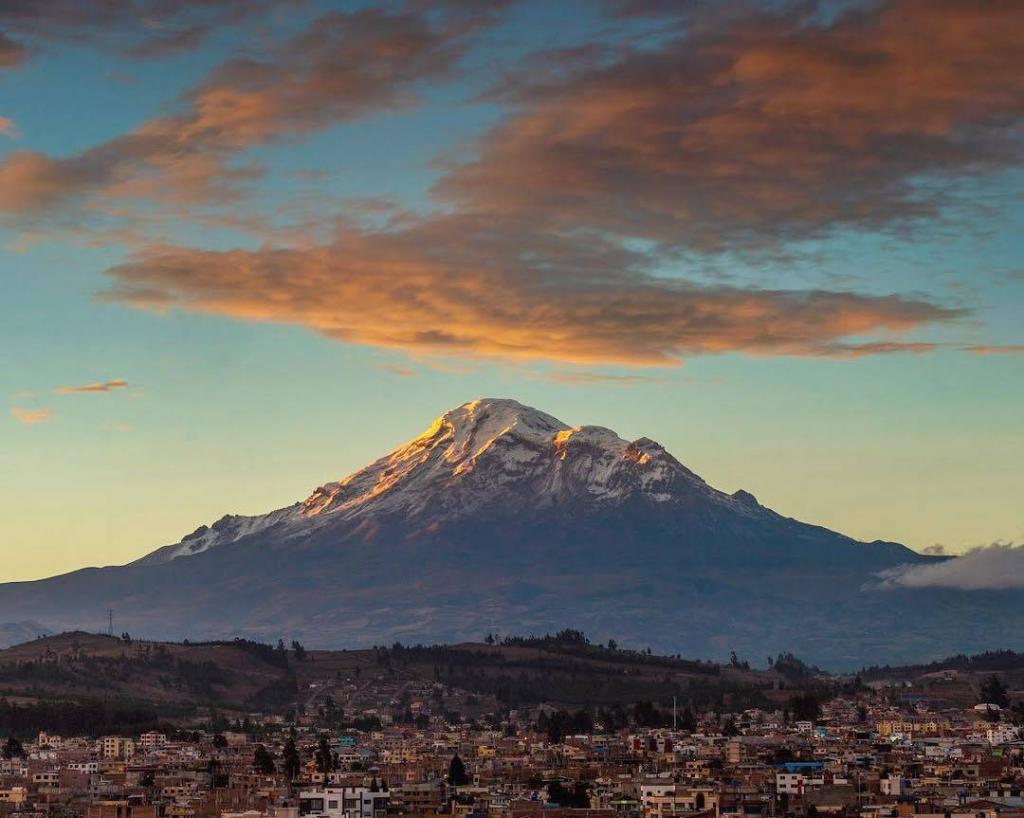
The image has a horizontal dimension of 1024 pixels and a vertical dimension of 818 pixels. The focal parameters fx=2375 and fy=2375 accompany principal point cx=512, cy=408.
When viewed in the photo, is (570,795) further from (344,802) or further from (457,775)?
(457,775)

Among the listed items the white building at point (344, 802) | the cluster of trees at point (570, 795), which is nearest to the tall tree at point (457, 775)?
the cluster of trees at point (570, 795)

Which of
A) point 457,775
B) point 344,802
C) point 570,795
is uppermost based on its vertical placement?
point 457,775

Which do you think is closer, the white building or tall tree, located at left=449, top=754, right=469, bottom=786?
the white building

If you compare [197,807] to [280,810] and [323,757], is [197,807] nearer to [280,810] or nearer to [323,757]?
[280,810]

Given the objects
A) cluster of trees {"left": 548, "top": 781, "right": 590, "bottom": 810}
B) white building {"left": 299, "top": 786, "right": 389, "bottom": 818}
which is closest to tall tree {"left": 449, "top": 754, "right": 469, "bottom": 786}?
cluster of trees {"left": 548, "top": 781, "right": 590, "bottom": 810}

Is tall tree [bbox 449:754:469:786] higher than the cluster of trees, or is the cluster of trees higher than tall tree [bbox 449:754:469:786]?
tall tree [bbox 449:754:469:786]

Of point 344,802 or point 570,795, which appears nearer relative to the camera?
point 344,802

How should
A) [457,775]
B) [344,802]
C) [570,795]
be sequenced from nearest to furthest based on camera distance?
[344,802] → [570,795] → [457,775]

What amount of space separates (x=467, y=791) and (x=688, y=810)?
83.0 ft

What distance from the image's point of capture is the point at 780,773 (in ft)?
574

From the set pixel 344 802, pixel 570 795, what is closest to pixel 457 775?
pixel 570 795

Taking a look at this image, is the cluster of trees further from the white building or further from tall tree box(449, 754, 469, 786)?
tall tree box(449, 754, 469, 786)


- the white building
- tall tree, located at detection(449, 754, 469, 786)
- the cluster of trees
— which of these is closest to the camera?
the white building

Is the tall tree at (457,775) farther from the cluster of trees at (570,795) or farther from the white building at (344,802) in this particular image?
the white building at (344,802)
